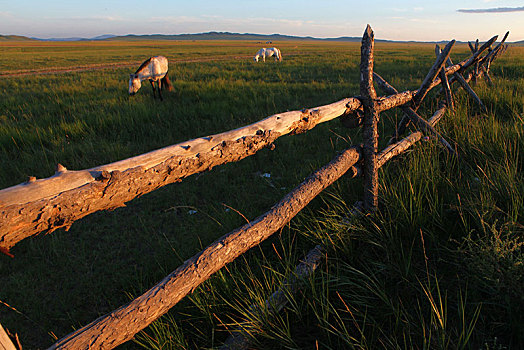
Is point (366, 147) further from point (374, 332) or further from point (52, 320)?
point (52, 320)

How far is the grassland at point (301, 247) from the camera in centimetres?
189

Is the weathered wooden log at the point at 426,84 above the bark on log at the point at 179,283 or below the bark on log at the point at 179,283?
above

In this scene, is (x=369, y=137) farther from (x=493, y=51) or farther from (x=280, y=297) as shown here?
(x=493, y=51)

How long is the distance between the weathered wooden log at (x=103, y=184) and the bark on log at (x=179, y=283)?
19.1 inches

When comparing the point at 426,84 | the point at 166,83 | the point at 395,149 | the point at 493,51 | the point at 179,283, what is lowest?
the point at 179,283

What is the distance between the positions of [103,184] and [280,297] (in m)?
1.38

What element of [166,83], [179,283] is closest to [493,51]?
[166,83]

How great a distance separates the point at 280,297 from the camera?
2115 millimetres

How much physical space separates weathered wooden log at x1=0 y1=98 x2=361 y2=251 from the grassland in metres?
0.50

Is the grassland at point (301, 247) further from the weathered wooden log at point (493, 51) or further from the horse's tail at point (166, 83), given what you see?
the horse's tail at point (166, 83)

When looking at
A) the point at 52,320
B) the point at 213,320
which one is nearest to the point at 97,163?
the point at 52,320

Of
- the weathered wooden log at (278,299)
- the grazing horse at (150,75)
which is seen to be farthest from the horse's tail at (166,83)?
the weathered wooden log at (278,299)

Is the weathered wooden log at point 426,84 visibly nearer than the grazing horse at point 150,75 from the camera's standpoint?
Yes

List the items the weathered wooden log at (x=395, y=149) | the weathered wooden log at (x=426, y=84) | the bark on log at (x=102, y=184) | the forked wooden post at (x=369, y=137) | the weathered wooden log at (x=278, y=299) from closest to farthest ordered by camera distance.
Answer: the bark on log at (x=102, y=184)
the weathered wooden log at (x=278, y=299)
the forked wooden post at (x=369, y=137)
the weathered wooden log at (x=395, y=149)
the weathered wooden log at (x=426, y=84)
